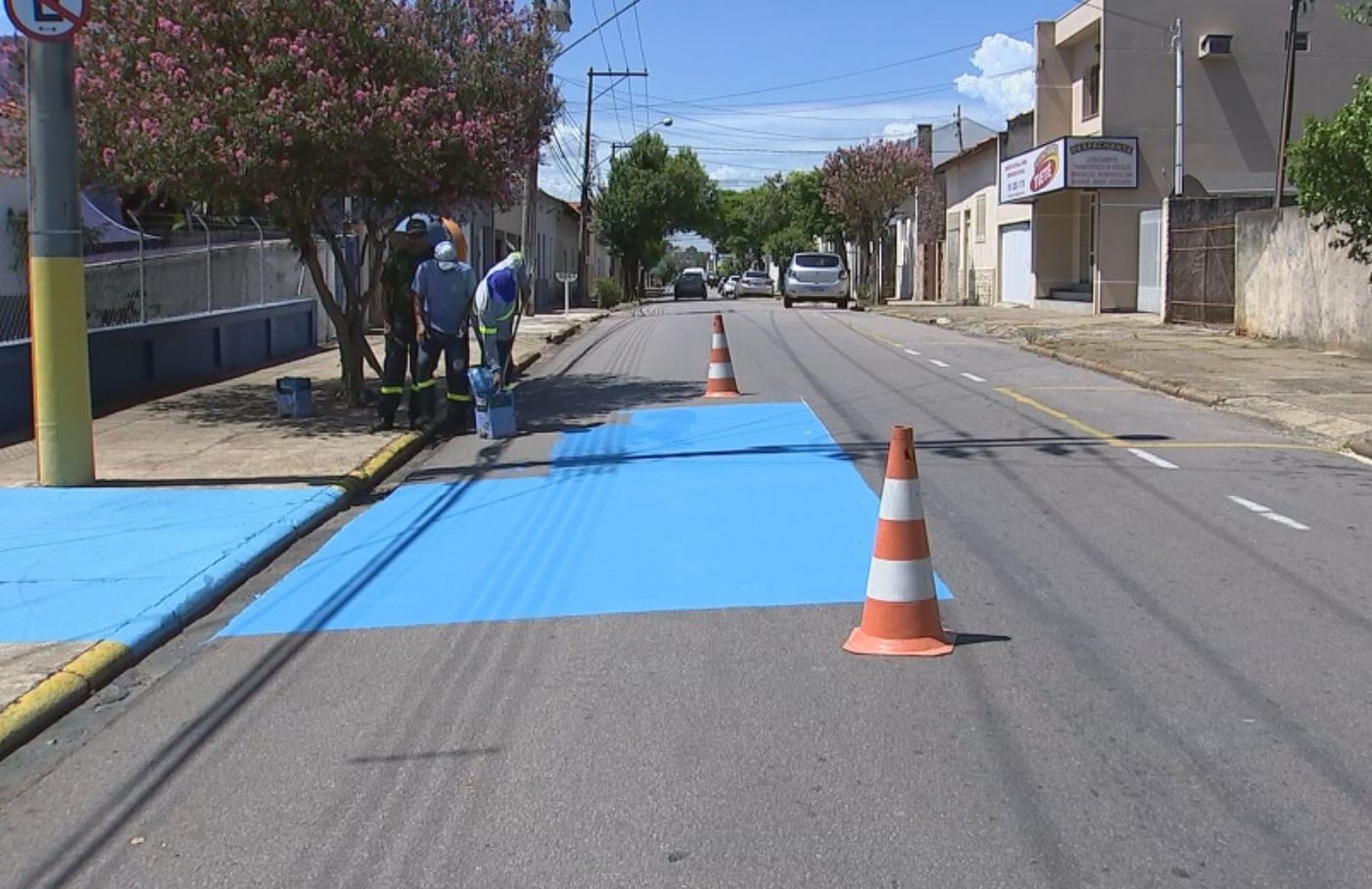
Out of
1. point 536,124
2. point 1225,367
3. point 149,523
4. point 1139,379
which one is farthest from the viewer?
point 1225,367

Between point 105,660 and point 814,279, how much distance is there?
124ft

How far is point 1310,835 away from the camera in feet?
13.6

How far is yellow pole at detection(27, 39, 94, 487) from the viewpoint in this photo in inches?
367

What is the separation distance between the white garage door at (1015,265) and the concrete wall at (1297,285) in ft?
46.2

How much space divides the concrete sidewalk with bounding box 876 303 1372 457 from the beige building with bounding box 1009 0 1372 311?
3.82 m

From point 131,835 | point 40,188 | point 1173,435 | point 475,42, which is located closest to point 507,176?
point 475,42

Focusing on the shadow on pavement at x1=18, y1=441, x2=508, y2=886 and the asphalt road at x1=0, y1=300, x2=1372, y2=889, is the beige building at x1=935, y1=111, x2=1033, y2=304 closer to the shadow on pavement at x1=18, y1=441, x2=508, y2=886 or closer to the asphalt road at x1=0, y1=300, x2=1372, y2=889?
the asphalt road at x1=0, y1=300, x2=1372, y2=889

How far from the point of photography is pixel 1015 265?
3972 centimetres

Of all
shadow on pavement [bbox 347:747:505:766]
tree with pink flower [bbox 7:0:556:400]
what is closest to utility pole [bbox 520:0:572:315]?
tree with pink flower [bbox 7:0:556:400]

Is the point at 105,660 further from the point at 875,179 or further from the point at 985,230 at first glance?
the point at 875,179

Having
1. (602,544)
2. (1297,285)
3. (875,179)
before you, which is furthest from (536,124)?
(875,179)

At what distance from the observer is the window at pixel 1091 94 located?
113ft

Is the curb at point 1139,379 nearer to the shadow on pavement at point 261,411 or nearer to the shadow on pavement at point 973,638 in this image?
the shadow on pavement at point 261,411

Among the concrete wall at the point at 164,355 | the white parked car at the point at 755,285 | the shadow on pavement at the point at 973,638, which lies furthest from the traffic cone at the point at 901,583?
the white parked car at the point at 755,285
